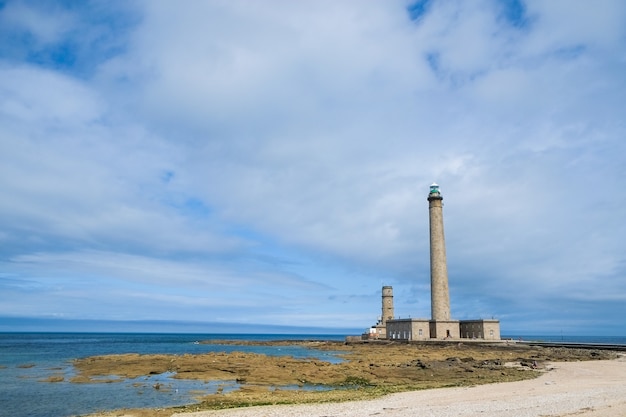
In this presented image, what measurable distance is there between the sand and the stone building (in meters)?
35.5

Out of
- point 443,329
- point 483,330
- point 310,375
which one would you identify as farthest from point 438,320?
point 310,375

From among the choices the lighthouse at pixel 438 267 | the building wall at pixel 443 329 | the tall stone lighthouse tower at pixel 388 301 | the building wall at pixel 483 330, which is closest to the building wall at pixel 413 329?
the building wall at pixel 443 329

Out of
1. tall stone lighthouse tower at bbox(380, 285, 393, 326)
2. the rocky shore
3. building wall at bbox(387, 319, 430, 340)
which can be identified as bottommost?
the rocky shore

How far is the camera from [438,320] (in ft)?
200

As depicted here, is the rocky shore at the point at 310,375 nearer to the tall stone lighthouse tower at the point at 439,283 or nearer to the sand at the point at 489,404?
the sand at the point at 489,404

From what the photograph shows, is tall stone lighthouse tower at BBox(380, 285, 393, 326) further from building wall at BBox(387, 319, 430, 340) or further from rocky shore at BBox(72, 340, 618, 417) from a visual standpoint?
rocky shore at BBox(72, 340, 618, 417)

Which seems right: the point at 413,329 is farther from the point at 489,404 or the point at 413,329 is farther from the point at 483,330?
the point at 489,404

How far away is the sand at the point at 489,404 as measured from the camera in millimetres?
17000

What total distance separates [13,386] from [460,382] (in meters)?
Result: 23.9

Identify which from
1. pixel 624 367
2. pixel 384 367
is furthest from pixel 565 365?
pixel 384 367

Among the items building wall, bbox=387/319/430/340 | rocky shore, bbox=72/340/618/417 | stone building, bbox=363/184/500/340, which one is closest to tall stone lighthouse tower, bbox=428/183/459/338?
stone building, bbox=363/184/500/340

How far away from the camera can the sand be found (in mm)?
17000

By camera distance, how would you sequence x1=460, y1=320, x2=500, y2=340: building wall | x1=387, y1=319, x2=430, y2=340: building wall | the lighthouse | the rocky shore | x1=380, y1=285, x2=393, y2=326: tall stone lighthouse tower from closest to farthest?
1. the rocky shore
2. x1=460, y1=320, x2=500, y2=340: building wall
3. x1=387, y1=319, x2=430, y2=340: building wall
4. the lighthouse
5. x1=380, y1=285, x2=393, y2=326: tall stone lighthouse tower

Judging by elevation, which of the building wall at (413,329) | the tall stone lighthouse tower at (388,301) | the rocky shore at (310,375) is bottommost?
the rocky shore at (310,375)
